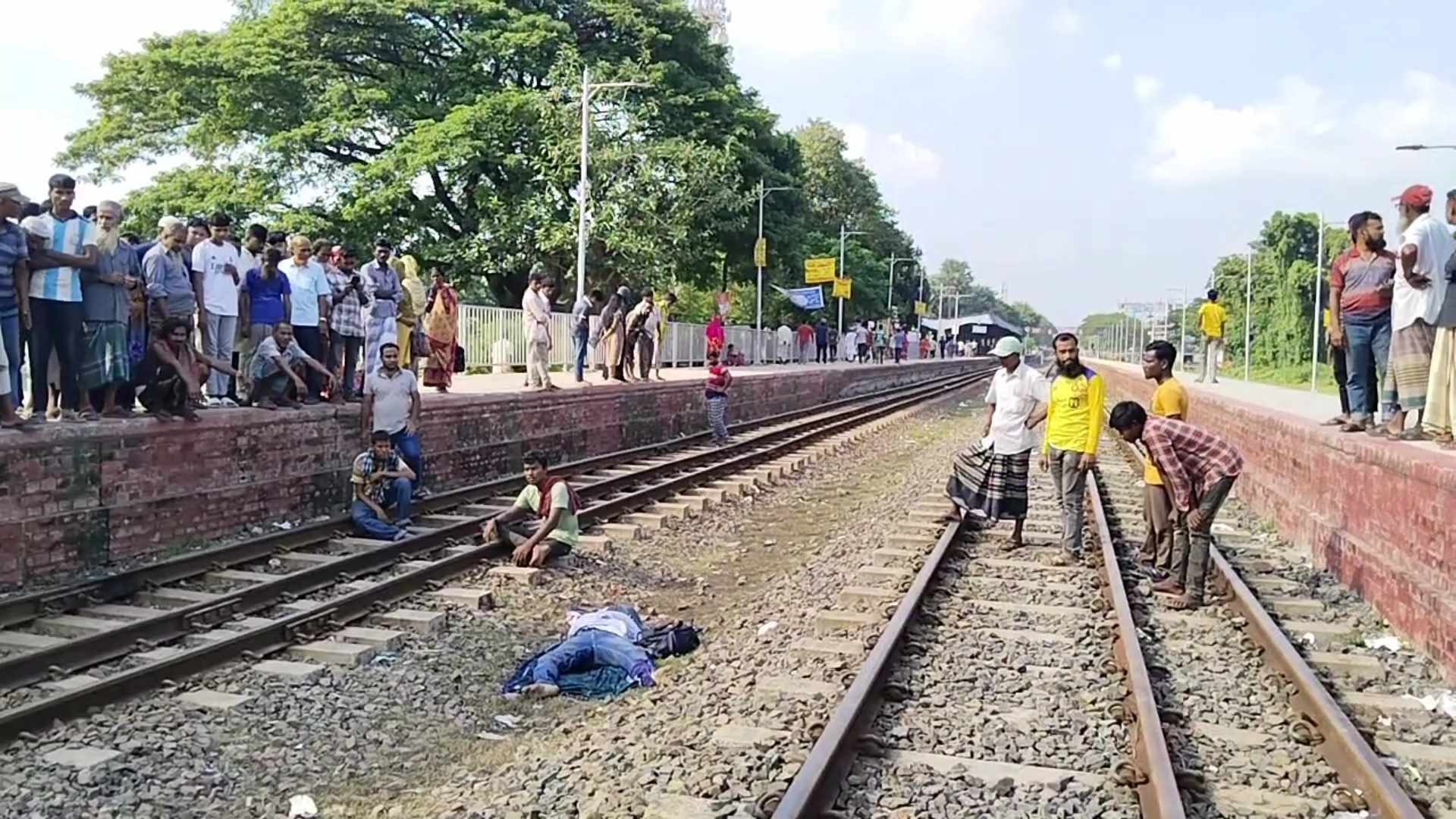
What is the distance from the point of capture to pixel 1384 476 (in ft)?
25.7

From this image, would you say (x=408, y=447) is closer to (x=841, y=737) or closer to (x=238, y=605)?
(x=238, y=605)

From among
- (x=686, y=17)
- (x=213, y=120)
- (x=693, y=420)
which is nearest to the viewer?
(x=693, y=420)

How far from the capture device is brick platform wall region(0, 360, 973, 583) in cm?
805

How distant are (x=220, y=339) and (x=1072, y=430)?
7.31m

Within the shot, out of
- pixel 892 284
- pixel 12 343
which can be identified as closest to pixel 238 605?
pixel 12 343

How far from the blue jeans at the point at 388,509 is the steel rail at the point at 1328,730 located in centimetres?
648

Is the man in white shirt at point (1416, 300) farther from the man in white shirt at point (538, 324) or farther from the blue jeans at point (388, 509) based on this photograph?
the man in white shirt at point (538, 324)

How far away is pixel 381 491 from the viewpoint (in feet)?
33.9

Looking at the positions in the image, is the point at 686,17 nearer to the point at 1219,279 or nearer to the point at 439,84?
the point at 439,84

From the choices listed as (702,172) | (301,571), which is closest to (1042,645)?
(301,571)

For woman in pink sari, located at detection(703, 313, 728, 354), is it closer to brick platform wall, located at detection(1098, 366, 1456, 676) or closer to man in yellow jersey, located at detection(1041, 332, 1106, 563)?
brick platform wall, located at detection(1098, 366, 1456, 676)

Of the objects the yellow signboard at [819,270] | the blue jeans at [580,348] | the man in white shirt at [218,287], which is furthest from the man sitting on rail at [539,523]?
the yellow signboard at [819,270]

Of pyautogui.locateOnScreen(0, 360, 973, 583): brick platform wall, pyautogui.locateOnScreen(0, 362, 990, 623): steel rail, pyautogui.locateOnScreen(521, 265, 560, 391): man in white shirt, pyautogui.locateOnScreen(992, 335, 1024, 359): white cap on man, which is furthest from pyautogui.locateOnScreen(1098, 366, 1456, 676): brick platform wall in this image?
pyautogui.locateOnScreen(521, 265, 560, 391): man in white shirt

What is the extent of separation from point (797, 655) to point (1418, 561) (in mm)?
3667
